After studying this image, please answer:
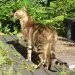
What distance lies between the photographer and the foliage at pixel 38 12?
43.6ft

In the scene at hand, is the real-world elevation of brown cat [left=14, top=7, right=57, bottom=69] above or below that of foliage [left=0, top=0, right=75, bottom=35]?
above

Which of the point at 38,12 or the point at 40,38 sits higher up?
the point at 40,38

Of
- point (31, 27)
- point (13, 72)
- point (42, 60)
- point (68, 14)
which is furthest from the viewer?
point (68, 14)

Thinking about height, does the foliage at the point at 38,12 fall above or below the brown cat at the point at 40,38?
below

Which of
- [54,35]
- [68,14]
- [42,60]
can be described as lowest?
[68,14]

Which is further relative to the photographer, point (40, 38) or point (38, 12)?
point (38, 12)

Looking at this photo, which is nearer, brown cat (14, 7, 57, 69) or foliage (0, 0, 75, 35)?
brown cat (14, 7, 57, 69)

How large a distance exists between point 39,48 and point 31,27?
0.56 metres

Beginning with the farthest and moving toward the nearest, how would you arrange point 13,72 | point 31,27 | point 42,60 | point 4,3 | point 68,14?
1. point 68,14
2. point 4,3
3. point 31,27
4. point 42,60
5. point 13,72

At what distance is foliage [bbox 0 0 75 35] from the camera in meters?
13.3

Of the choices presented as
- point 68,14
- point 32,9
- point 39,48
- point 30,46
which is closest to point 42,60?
point 39,48

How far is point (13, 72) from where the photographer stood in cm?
541

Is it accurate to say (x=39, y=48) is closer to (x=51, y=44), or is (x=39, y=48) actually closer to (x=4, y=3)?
(x=51, y=44)

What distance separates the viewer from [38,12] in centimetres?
1431
